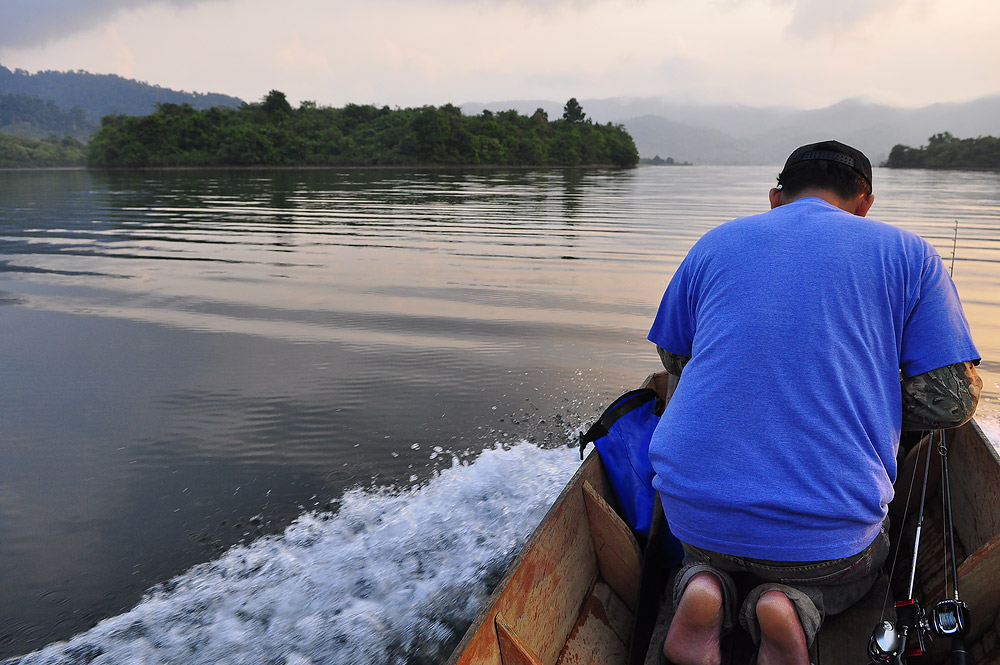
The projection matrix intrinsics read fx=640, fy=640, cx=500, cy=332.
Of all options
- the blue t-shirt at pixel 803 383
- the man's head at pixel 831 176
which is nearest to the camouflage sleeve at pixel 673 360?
the blue t-shirt at pixel 803 383

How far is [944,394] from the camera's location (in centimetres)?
210

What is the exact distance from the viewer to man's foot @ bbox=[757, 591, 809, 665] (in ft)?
6.15

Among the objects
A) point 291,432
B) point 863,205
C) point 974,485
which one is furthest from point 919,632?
point 291,432

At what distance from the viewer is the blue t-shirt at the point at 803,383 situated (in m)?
1.85

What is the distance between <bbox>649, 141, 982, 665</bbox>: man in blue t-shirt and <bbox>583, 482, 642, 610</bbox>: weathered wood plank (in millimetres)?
608

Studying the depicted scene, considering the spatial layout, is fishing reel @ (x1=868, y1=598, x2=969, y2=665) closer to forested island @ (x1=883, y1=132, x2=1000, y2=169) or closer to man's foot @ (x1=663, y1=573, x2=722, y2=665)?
man's foot @ (x1=663, y1=573, x2=722, y2=665)

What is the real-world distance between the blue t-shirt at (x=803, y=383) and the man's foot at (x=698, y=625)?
0.43ft

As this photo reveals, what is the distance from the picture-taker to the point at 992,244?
1465 centimetres

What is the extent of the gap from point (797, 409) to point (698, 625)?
77 cm

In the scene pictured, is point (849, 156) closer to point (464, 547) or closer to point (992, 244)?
point (464, 547)

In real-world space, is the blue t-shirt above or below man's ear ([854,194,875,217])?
below

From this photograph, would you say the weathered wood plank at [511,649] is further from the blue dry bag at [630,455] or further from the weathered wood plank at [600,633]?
the blue dry bag at [630,455]

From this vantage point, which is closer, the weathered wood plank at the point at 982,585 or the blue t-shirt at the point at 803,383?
the blue t-shirt at the point at 803,383

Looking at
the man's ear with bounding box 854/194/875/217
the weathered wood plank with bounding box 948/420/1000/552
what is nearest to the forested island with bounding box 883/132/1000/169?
the weathered wood plank with bounding box 948/420/1000/552
